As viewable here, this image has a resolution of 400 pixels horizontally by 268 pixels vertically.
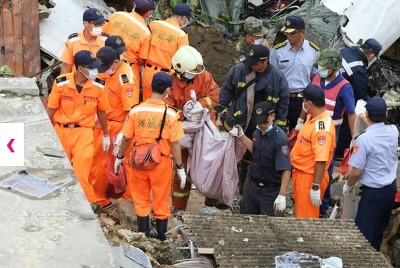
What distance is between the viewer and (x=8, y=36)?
1013 cm

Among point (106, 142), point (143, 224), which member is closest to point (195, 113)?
point (106, 142)

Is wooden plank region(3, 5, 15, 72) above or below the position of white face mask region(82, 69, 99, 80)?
below

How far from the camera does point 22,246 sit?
3908 millimetres

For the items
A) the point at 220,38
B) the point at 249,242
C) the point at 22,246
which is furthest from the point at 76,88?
the point at 220,38

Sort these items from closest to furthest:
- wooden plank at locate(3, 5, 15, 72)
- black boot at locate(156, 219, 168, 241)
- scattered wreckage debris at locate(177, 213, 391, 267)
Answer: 1. scattered wreckage debris at locate(177, 213, 391, 267)
2. black boot at locate(156, 219, 168, 241)
3. wooden plank at locate(3, 5, 15, 72)

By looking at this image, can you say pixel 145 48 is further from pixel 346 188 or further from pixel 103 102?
pixel 346 188

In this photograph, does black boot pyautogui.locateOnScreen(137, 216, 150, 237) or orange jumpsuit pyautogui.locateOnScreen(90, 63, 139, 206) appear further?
orange jumpsuit pyautogui.locateOnScreen(90, 63, 139, 206)

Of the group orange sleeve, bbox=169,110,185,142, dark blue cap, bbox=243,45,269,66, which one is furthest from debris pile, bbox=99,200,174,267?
dark blue cap, bbox=243,45,269,66

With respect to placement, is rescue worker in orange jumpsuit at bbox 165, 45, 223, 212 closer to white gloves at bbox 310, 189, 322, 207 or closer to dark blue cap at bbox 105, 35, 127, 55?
dark blue cap at bbox 105, 35, 127, 55

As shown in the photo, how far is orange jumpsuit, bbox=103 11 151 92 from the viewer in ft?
29.0

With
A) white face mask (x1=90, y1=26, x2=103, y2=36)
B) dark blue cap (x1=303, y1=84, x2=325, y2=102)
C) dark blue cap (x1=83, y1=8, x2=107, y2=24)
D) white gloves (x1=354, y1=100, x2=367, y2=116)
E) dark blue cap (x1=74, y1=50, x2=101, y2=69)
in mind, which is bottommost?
white gloves (x1=354, y1=100, x2=367, y2=116)

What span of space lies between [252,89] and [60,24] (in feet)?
13.4

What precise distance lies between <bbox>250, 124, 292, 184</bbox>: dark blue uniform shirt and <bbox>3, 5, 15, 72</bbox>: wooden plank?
4.29m

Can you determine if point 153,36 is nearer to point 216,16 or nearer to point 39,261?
point 216,16
